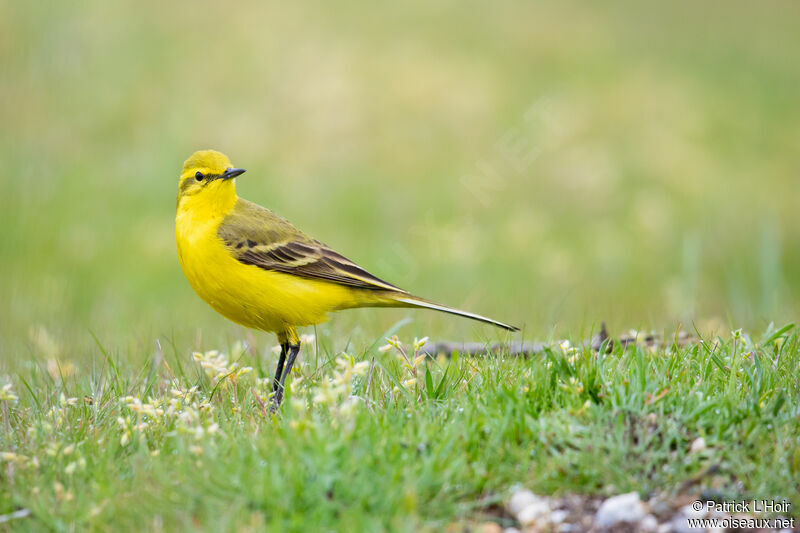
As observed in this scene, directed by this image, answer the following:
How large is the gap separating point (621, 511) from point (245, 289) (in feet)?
9.15

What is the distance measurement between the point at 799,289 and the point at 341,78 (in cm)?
760

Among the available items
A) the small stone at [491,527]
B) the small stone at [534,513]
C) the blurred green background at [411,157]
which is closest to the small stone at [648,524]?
the small stone at [534,513]

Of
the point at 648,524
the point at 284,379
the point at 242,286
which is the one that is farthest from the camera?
the point at 242,286

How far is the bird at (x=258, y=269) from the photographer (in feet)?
17.4

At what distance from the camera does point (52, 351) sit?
6598 mm

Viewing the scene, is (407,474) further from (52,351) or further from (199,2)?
(199,2)

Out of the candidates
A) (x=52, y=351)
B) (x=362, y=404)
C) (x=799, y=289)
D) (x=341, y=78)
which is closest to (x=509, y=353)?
(x=362, y=404)

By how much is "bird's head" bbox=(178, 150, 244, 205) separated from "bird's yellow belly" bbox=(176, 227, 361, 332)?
0.30 meters

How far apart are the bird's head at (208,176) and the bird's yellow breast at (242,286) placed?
0.32 feet

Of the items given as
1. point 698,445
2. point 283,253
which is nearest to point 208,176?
point 283,253

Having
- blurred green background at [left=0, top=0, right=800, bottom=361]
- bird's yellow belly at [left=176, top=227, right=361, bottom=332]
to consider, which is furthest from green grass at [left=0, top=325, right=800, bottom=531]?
blurred green background at [left=0, top=0, right=800, bottom=361]

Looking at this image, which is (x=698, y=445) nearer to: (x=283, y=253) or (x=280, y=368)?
(x=280, y=368)

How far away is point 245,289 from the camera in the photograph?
5277mm

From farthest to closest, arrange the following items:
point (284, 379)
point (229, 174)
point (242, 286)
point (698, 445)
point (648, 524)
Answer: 1. point (229, 174)
2. point (242, 286)
3. point (284, 379)
4. point (698, 445)
5. point (648, 524)
